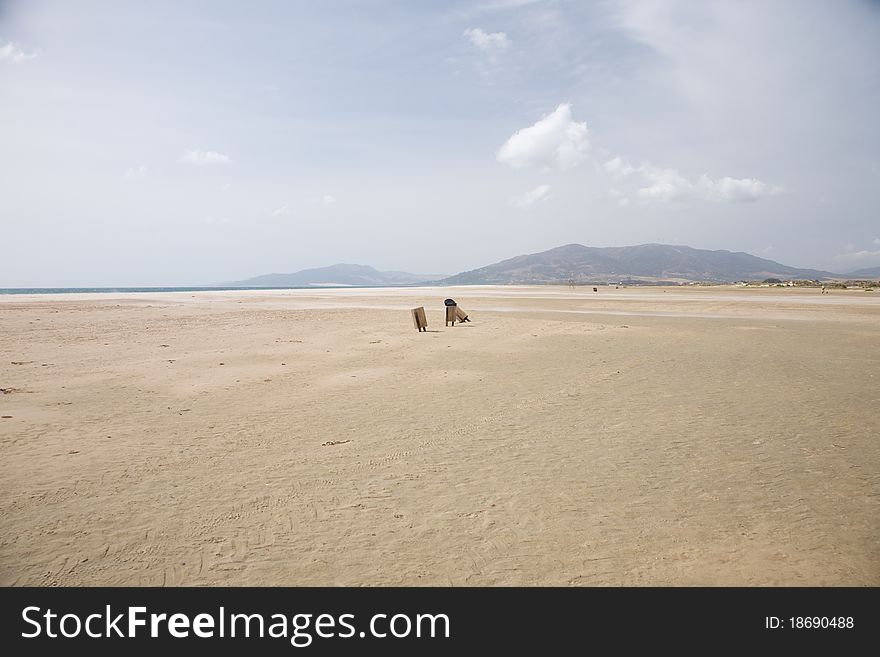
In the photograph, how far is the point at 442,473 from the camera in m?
5.42

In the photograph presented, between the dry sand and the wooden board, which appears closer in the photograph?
the dry sand

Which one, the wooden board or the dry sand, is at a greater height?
the wooden board

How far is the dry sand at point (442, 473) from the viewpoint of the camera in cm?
364

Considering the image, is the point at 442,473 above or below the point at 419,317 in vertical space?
below

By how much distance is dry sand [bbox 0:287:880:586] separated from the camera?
3637 millimetres

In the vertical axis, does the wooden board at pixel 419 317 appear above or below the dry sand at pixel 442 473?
above

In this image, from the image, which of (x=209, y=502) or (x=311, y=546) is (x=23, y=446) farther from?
(x=311, y=546)

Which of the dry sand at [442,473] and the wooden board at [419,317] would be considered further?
the wooden board at [419,317]
